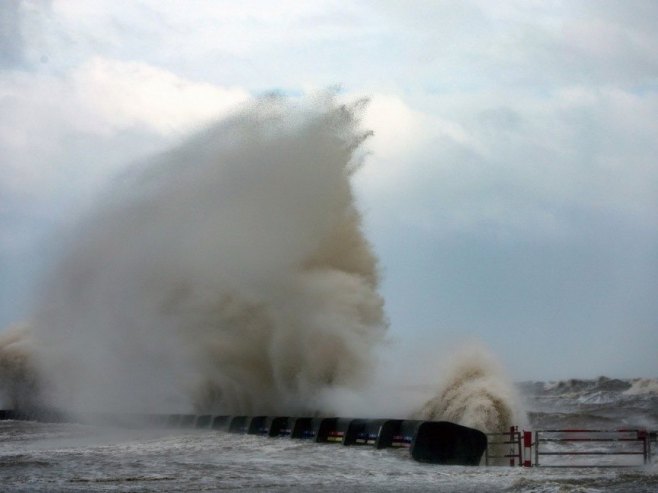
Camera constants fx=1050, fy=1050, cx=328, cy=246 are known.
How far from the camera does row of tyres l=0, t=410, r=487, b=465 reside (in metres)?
16.1

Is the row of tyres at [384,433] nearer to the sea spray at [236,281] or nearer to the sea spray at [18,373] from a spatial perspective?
the sea spray at [236,281]

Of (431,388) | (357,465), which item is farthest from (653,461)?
(431,388)

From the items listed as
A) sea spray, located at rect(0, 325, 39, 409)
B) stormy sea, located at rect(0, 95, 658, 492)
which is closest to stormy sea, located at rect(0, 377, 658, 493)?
stormy sea, located at rect(0, 95, 658, 492)

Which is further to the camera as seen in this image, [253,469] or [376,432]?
[376,432]

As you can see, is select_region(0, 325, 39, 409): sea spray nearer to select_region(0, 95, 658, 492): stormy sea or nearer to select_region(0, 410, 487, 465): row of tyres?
select_region(0, 95, 658, 492): stormy sea

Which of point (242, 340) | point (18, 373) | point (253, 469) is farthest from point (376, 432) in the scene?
point (18, 373)

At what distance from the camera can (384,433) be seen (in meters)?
17.5

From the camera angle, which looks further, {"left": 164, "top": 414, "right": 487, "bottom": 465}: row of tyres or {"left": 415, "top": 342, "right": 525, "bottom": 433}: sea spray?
{"left": 415, "top": 342, "right": 525, "bottom": 433}: sea spray

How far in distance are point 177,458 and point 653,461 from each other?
7.67m

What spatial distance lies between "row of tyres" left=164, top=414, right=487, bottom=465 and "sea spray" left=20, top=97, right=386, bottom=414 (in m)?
2.29

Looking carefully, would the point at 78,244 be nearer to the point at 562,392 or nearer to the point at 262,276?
the point at 262,276

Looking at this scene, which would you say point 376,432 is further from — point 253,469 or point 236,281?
point 236,281

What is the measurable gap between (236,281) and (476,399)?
882cm

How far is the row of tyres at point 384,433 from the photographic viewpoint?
16.1 meters
